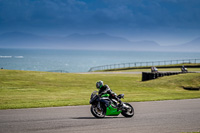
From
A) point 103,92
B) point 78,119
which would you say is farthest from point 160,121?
point 78,119

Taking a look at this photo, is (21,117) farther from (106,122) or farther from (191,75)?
(191,75)

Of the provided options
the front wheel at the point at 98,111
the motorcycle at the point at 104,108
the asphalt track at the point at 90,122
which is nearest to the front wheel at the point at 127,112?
the motorcycle at the point at 104,108

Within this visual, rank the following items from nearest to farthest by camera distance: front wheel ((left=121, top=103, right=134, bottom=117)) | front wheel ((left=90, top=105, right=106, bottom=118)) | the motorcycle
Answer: the motorcycle → front wheel ((left=90, top=105, right=106, bottom=118)) → front wheel ((left=121, top=103, right=134, bottom=117))

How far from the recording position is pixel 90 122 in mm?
11875

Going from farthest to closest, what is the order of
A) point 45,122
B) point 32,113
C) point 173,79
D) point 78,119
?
point 173,79
point 32,113
point 78,119
point 45,122

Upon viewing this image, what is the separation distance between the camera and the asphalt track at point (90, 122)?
10.5 meters

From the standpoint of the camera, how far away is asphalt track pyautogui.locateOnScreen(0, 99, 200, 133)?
10.5m

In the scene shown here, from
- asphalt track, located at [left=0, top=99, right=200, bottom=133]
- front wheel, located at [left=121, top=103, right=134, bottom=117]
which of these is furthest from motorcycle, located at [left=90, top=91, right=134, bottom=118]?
asphalt track, located at [left=0, top=99, right=200, bottom=133]

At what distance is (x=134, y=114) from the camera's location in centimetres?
1395

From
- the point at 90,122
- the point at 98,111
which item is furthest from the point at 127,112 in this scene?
the point at 90,122

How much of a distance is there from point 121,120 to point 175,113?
3.46 m

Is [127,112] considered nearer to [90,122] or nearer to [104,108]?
[104,108]

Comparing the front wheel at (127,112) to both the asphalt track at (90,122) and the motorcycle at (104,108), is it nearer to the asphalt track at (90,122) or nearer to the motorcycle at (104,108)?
the motorcycle at (104,108)

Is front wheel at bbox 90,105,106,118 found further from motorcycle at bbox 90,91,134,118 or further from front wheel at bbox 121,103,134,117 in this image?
front wheel at bbox 121,103,134,117
